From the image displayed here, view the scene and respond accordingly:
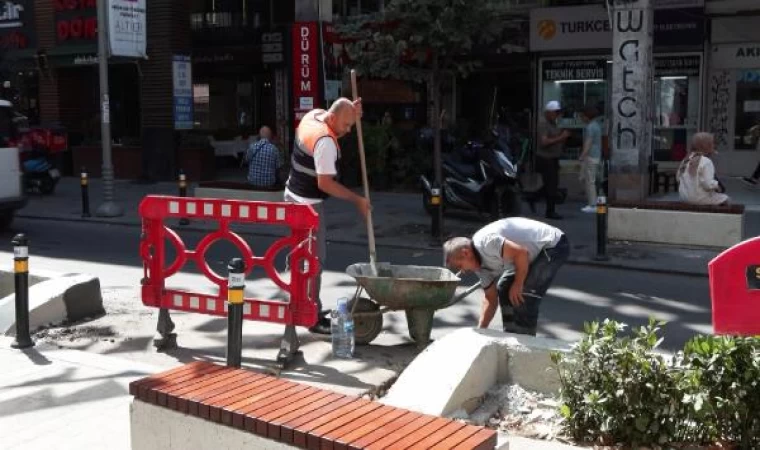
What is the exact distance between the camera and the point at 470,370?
4898 millimetres

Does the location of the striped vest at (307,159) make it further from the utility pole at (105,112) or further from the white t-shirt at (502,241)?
the utility pole at (105,112)

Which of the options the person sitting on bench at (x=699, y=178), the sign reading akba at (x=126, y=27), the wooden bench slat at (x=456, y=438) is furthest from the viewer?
the sign reading akba at (x=126, y=27)

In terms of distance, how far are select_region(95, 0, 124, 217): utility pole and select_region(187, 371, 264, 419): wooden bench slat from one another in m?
11.8

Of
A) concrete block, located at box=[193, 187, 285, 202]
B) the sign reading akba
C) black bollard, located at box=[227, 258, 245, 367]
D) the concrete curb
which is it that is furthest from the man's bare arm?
the sign reading akba

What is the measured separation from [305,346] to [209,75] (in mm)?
19919

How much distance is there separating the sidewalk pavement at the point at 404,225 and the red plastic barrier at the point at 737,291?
526 cm

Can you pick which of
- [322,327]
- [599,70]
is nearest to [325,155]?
[322,327]

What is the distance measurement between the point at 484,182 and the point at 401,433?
31.7 ft

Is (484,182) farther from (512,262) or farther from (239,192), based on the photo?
(512,262)

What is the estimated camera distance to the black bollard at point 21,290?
21.7ft

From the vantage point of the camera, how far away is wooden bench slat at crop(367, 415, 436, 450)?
3.38 meters

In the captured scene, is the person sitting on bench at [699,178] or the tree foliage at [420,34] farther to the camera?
the tree foliage at [420,34]

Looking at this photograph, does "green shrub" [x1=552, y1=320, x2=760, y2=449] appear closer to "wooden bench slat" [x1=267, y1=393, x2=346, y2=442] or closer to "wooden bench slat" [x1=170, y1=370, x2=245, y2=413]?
"wooden bench slat" [x1=267, y1=393, x2=346, y2=442]

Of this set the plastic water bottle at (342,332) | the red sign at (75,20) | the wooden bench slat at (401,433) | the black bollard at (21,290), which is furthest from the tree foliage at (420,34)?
the red sign at (75,20)
